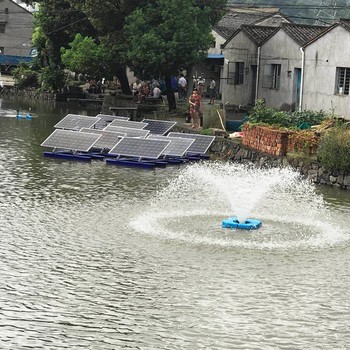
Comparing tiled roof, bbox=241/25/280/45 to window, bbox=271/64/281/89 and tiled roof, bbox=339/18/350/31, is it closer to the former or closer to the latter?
window, bbox=271/64/281/89

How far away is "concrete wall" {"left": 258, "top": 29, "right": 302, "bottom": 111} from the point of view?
47656mm

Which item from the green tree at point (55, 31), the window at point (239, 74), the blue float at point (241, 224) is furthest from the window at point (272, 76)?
the blue float at point (241, 224)

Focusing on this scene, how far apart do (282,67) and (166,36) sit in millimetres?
7361

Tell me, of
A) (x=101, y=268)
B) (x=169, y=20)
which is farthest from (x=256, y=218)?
(x=169, y=20)

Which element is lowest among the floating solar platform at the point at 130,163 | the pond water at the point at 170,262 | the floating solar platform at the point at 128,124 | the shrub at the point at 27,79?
the pond water at the point at 170,262

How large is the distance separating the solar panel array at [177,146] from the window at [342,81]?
1112cm

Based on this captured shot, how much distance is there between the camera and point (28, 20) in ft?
327

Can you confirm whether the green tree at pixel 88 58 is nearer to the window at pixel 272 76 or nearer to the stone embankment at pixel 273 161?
the window at pixel 272 76

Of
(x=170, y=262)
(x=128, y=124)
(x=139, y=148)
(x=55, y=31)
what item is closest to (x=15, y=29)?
(x=55, y=31)

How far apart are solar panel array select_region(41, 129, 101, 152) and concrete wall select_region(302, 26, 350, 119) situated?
13.3m

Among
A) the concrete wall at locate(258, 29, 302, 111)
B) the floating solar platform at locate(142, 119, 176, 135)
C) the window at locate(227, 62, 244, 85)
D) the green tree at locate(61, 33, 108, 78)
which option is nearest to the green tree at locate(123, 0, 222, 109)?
the green tree at locate(61, 33, 108, 78)

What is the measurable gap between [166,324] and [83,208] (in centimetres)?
992

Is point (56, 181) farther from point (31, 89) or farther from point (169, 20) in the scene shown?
point (31, 89)

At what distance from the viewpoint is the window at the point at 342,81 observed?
1644 inches
